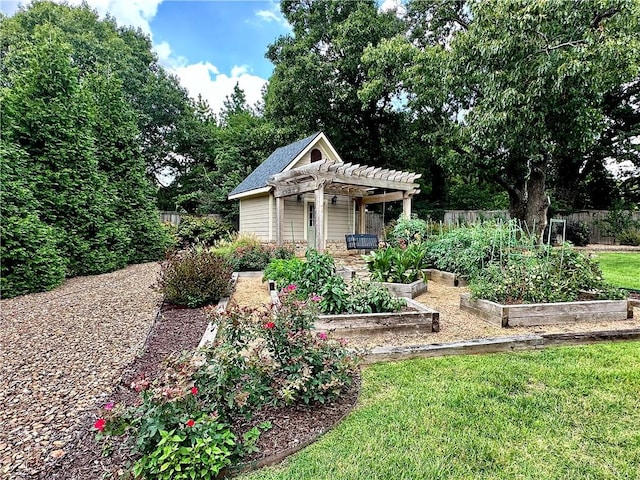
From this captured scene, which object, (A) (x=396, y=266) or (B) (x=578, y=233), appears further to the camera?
(B) (x=578, y=233)

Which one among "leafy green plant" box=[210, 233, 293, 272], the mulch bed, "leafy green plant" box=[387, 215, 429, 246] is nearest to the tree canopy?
"leafy green plant" box=[210, 233, 293, 272]

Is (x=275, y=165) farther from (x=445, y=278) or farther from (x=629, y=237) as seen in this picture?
(x=629, y=237)

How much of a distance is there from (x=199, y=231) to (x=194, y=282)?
10768 mm

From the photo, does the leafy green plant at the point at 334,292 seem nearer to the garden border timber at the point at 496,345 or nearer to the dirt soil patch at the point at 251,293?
the garden border timber at the point at 496,345

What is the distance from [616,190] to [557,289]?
20.3m

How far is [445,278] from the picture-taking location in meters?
7.36

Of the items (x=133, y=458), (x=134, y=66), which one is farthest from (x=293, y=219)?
(x=134, y=66)

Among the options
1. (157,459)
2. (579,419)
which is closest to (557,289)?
(579,419)

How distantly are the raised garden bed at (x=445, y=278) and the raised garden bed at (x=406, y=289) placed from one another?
43.1 inches

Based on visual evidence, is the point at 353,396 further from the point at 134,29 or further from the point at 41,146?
the point at 134,29

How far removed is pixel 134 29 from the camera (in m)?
23.8

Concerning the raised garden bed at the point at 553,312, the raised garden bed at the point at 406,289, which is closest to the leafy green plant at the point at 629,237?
the raised garden bed at the point at 553,312

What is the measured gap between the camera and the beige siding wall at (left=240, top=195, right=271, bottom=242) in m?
13.5

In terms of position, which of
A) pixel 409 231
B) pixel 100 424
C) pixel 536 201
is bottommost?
pixel 100 424
